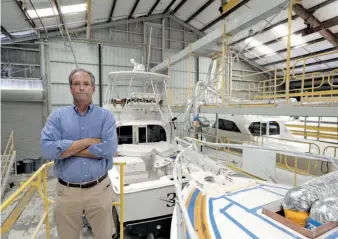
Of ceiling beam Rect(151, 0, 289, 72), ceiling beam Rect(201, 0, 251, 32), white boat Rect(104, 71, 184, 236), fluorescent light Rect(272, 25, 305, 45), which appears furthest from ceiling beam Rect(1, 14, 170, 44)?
white boat Rect(104, 71, 184, 236)

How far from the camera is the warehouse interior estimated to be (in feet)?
12.0

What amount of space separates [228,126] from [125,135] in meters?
5.12

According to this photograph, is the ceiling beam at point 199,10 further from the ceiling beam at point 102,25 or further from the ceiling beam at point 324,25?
the ceiling beam at point 324,25

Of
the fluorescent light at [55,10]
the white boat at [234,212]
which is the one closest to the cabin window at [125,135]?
the white boat at [234,212]

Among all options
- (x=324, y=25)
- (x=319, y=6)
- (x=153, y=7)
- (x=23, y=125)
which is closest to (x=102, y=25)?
(x=153, y=7)

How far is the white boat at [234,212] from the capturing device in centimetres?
177

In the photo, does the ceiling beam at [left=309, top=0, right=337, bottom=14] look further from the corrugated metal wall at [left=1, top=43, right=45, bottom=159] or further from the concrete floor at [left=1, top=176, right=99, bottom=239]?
the corrugated metal wall at [left=1, top=43, right=45, bottom=159]

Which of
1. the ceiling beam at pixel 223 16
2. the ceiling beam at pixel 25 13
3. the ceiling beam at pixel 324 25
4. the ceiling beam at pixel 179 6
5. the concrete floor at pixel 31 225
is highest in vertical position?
the ceiling beam at pixel 179 6

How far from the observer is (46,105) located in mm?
12320

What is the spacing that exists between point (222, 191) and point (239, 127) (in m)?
6.21

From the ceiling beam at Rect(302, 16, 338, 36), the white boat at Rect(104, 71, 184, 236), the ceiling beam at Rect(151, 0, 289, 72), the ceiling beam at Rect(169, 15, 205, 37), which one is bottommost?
the white boat at Rect(104, 71, 184, 236)

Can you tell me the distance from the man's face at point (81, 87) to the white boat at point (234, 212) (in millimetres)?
1284

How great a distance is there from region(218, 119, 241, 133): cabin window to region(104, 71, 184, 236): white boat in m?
3.51

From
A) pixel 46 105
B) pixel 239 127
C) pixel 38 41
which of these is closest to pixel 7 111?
pixel 46 105
